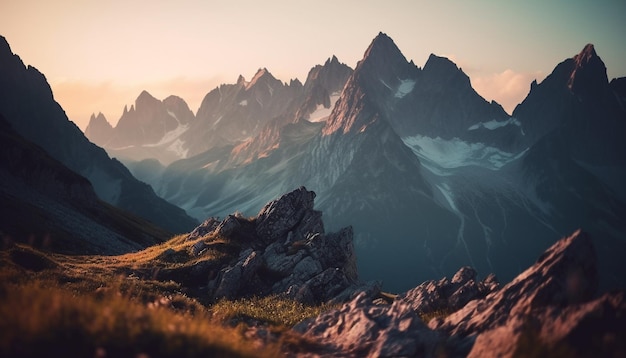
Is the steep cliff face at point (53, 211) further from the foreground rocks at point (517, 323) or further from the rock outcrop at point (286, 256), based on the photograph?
the foreground rocks at point (517, 323)

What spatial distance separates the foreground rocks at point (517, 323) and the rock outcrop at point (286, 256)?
13369 millimetres

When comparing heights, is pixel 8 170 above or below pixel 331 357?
above

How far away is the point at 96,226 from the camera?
241 ft

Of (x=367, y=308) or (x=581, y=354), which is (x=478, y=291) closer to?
(x=367, y=308)

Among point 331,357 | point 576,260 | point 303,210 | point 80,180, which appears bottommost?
point 331,357

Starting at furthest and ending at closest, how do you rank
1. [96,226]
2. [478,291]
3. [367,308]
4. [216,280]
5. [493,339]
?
[96,226] → [216,280] → [478,291] → [367,308] → [493,339]

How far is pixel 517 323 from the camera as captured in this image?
480 inches

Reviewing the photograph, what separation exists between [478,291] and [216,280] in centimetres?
1891

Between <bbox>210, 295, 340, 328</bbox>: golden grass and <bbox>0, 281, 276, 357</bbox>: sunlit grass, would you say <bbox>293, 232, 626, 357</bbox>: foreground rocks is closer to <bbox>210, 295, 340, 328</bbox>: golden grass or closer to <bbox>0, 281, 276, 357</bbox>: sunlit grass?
<bbox>210, 295, 340, 328</bbox>: golden grass

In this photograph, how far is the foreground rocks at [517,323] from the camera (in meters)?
11.4

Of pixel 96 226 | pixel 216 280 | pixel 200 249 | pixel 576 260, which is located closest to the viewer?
pixel 576 260

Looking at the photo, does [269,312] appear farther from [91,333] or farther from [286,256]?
[286,256]

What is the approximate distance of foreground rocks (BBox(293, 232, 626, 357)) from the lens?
11391 mm

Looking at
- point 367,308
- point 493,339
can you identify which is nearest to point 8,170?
point 367,308
